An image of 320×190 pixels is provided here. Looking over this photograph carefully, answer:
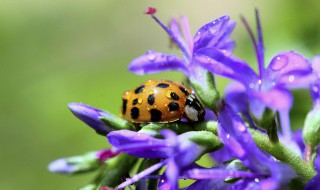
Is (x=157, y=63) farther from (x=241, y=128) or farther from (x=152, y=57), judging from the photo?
(x=241, y=128)

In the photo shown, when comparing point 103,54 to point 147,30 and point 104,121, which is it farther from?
point 104,121

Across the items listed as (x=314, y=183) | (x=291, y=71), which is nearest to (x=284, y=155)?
(x=314, y=183)

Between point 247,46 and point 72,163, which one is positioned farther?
point 247,46

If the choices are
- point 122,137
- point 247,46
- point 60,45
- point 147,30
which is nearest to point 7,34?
point 60,45

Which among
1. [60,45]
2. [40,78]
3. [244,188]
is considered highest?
[60,45]

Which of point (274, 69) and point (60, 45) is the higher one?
point (60, 45)

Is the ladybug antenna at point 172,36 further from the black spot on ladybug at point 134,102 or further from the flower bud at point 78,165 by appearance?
A: the flower bud at point 78,165

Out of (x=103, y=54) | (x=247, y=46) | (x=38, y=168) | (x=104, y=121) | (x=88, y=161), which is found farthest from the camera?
(x=103, y=54)
